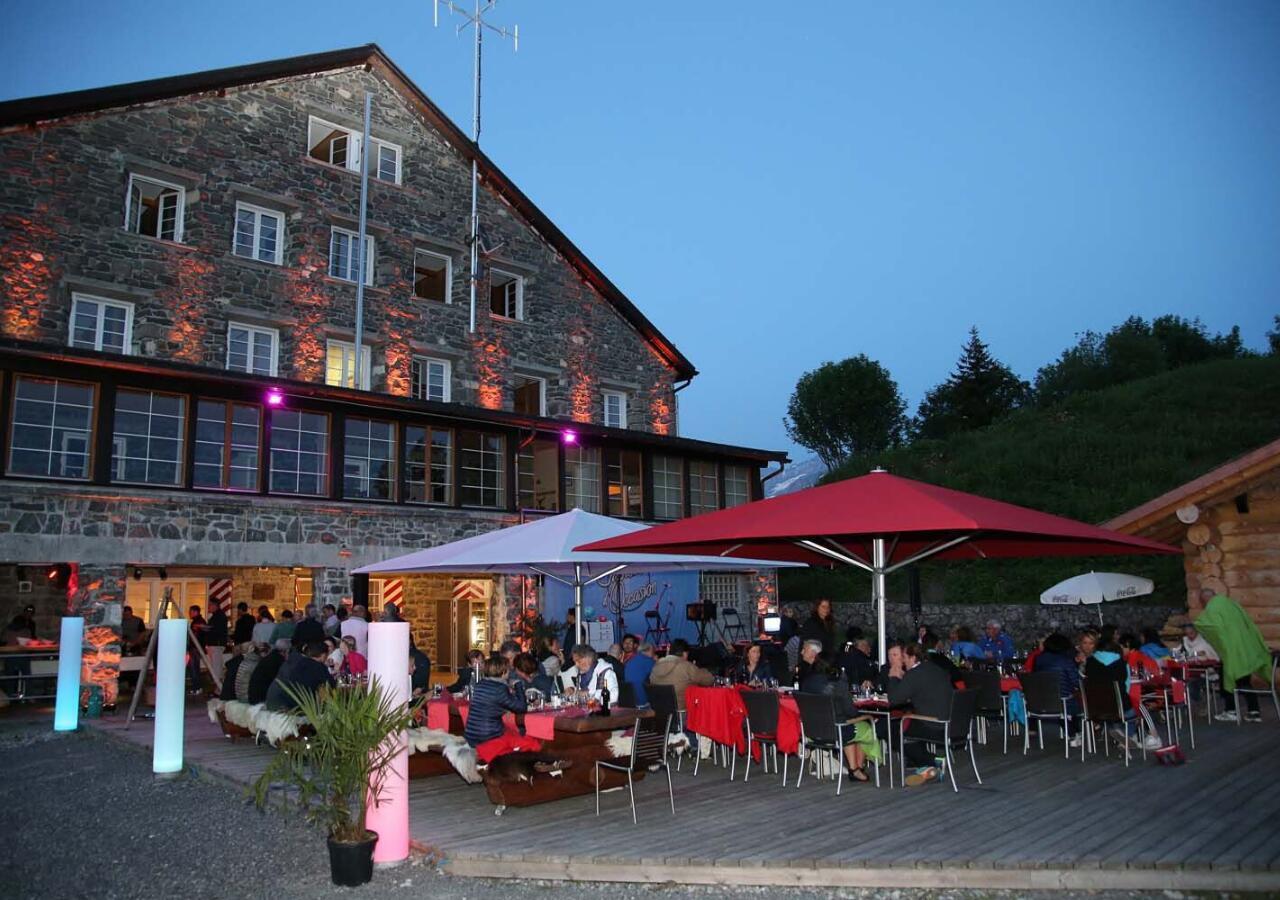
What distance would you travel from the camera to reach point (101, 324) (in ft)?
52.7

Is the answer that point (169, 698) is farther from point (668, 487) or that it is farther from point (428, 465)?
point (668, 487)

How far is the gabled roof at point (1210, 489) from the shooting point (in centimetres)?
1173

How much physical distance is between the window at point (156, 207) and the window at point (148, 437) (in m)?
4.49

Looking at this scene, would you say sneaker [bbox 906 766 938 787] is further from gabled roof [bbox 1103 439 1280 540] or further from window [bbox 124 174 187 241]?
window [bbox 124 174 187 241]

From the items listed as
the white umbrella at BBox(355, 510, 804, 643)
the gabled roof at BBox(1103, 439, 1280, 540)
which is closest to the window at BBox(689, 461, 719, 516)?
the white umbrella at BBox(355, 510, 804, 643)

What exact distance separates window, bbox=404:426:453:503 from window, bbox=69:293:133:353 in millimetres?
5333

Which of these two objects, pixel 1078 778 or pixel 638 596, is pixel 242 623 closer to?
pixel 638 596

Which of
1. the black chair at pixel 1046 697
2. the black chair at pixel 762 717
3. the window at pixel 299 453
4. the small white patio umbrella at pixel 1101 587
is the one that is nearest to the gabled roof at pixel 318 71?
the window at pixel 299 453

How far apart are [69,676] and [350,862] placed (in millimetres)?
8375

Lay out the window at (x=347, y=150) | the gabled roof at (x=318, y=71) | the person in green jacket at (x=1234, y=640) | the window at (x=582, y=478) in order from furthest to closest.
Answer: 1. the window at (x=347, y=150)
2. the window at (x=582, y=478)
3. the gabled roof at (x=318, y=71)
4. the person in green jacket at (x=1234, y=640)

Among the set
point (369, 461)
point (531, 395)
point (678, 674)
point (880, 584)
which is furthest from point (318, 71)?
point (880, 584)

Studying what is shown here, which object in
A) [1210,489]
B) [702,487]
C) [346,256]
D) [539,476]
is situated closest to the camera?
[1210,489]

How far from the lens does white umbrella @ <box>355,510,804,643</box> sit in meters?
9.59

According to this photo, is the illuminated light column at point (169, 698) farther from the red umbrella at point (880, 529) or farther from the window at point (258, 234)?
the window at point (258, 234)
